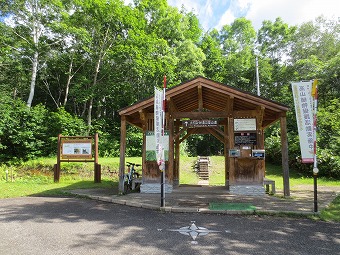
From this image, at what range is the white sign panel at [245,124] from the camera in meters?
9.82

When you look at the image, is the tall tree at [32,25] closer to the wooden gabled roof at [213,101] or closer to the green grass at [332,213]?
the wooden gabled roof at [213,101]

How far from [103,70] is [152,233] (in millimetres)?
21646

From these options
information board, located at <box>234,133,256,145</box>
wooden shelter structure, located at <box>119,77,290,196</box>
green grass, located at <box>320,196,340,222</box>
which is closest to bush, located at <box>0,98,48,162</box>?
wooden shelter structure, located at <box>119,77,290,196</box>

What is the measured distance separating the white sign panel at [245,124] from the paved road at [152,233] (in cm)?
411

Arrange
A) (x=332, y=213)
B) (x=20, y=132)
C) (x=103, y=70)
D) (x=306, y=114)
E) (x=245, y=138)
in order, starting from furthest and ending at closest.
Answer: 1. (x=103, y=70)
2. (x=20, y=132)
3. (x=245, y=138)
4. (x=306, y=114)
5. (x=332, y=213)

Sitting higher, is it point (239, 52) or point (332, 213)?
point (239, 52)

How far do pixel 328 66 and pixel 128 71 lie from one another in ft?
61.2

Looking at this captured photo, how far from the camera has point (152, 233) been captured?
5.17 m

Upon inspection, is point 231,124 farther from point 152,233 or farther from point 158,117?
point 152,233

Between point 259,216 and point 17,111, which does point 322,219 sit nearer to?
point 259,216

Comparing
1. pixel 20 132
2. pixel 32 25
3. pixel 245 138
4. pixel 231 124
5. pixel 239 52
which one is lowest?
pixel 245 138

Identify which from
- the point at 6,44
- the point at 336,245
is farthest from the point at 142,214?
the point at 6,44

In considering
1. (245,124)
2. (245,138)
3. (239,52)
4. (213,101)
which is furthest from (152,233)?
(239,52)

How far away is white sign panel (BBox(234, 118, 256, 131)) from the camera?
982 cm
